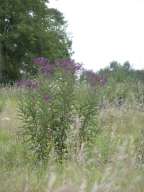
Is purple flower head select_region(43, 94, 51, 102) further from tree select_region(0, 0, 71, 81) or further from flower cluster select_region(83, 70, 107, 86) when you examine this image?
tree select_region(0, 0, 71, 81)

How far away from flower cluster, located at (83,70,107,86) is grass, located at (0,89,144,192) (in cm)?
76

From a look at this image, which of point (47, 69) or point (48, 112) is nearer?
point (48, 112)

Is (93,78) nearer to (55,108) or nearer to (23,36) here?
(55,108)

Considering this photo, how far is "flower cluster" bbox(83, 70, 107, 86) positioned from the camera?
8000mm

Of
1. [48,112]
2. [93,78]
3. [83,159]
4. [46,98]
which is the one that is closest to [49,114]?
[48,112]

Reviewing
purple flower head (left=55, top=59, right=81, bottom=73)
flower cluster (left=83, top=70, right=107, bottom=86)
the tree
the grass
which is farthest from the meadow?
the tree

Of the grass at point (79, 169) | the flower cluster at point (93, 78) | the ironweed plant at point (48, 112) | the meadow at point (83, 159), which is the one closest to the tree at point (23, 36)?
the meadow at point (83, 159)

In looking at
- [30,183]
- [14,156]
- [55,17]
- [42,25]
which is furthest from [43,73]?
[55,17]

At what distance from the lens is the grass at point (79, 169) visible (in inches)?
181

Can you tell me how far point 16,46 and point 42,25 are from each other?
236cm

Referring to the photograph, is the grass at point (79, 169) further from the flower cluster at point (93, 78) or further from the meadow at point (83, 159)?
the flower cluster at point (93, 78)

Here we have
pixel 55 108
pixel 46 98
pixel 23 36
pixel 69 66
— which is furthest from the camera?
pixel 23 36

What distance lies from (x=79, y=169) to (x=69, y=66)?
219cm

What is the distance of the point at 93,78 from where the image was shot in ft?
26.6
